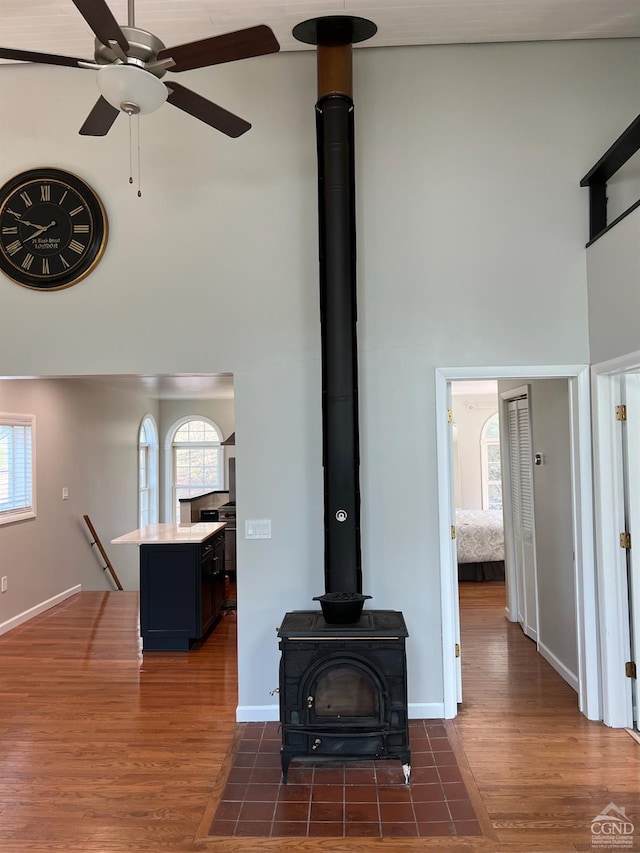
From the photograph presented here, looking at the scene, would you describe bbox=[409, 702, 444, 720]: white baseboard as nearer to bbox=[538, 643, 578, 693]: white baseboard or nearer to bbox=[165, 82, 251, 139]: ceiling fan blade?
bbox=[538, 643, 578, 693]: white baseboard

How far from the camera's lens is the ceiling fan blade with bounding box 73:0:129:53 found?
1956mm

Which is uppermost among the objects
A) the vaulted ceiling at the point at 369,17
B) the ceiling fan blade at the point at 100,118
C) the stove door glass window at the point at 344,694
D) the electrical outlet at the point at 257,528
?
the vaulted ceiling at the point at 369,17

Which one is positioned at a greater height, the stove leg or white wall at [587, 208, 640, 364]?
white wall at [587, 208, 640, 364]

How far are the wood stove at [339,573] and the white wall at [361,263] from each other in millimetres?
291

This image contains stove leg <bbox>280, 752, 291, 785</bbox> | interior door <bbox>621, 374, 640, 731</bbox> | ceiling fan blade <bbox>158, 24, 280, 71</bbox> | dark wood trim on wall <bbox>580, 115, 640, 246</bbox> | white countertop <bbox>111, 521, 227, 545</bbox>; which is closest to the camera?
ceiling fan blade <bbox>158, 24, 280, 71</bbox>

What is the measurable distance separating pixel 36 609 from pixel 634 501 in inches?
212

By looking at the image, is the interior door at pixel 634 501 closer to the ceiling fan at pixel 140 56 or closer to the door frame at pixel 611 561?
the door frame at pixel 611 561

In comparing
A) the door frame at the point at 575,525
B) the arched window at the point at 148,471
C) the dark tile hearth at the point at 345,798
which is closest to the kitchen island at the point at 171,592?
the dark tile hearth at the point at 345,798

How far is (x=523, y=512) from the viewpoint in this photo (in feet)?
17.0

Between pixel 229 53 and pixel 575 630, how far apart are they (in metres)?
3.74

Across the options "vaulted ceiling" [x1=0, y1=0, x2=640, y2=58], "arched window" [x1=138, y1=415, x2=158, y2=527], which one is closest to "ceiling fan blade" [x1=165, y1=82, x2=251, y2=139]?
"vaulted ceiling" [x1=0, y1=0, x2=640, y2=58]

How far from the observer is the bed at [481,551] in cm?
716

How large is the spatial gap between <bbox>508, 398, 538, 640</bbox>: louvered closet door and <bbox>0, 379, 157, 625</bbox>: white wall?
179 inches

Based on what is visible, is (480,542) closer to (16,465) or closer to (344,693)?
(344,693)
